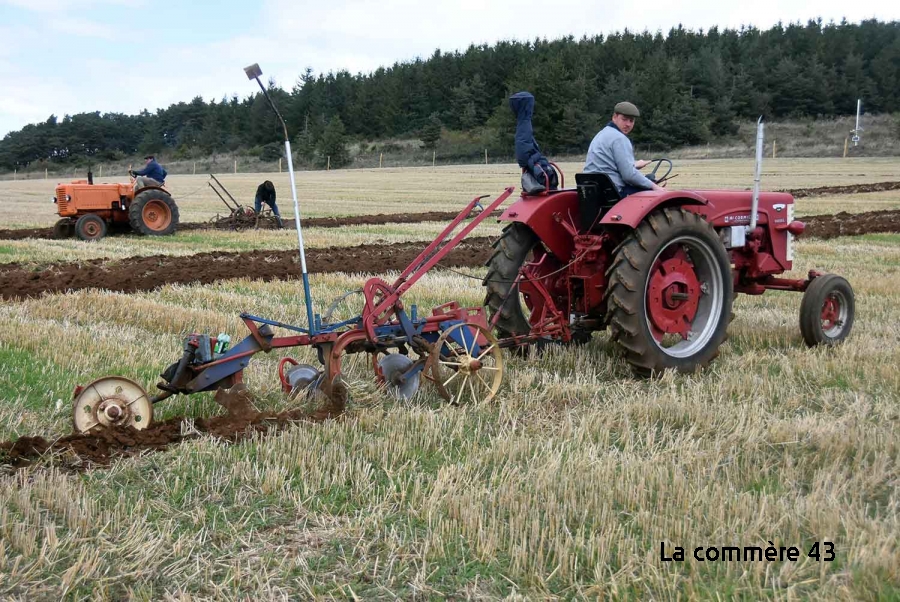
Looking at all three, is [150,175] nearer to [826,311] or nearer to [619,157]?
[619,157]

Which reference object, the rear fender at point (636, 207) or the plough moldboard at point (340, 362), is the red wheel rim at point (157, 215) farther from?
the rear fender at point (636, 207)

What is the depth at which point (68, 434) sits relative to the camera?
3988 millimetres

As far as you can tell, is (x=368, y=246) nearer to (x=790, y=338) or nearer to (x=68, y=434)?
(x=790, y=338)

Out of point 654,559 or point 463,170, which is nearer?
point 654,559

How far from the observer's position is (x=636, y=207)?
525cm

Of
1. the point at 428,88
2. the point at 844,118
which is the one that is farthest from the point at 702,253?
the point at 428,88

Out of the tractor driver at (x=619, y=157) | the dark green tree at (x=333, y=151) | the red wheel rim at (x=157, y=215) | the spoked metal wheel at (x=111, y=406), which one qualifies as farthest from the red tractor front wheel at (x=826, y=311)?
the dark green tree at (x=333, y=151)

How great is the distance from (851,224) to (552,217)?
39.4 feet

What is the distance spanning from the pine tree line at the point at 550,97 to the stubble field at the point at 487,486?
53.8 meters

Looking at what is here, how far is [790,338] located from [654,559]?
425 centimetres

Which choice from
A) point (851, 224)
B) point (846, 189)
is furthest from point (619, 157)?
point (846, 189)

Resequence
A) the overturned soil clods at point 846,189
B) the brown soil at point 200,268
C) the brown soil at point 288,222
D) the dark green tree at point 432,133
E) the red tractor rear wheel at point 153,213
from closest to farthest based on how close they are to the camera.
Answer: the brown soil at point 200,268, the red tractor rear wheel at point 153,213, the brown soil at point 288,222, the overturned soil clods at point 846,189, the dark green tree at point 432,133

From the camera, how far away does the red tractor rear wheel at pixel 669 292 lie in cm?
510

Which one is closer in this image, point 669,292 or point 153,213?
point 669,292
